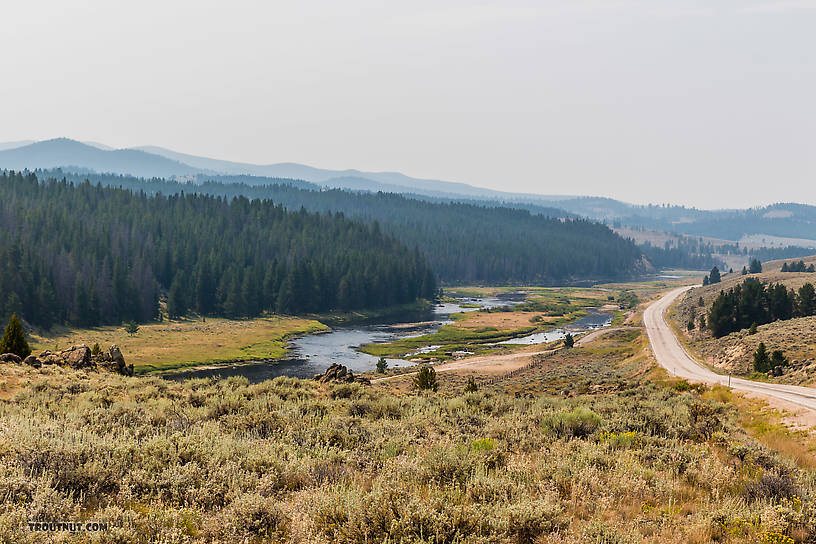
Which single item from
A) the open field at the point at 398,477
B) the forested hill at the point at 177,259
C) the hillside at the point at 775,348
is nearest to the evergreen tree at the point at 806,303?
the hillside at the point at 775,348

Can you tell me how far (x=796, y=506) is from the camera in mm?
8250

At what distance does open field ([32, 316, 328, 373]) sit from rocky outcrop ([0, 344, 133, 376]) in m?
32.4

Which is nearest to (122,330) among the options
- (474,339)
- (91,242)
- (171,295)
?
(171,295)

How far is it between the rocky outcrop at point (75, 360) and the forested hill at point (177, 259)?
62490 millimetres

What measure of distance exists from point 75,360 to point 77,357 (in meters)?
0.24

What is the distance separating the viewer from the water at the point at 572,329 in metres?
94.4

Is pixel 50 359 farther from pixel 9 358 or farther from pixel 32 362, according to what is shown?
pixel 32 362

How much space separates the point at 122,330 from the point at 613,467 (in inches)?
3880

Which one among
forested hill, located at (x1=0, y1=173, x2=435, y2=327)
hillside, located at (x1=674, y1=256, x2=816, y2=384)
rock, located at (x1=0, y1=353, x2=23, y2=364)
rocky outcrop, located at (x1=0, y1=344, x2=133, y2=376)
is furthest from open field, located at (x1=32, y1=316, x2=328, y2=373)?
hillside, located at (x1=674, y1=256, x2=816, y2=384)

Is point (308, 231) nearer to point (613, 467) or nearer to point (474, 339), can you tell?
point (474, 339)

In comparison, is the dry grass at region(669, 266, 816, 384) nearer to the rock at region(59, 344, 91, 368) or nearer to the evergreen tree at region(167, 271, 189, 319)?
the rock at region(59, 344, 91, 368)

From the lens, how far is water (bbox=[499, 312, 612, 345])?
310ft

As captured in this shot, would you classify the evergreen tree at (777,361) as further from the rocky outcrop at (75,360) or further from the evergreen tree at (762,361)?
the rocky outcrop at (75,360)

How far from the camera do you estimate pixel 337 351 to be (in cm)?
8250
